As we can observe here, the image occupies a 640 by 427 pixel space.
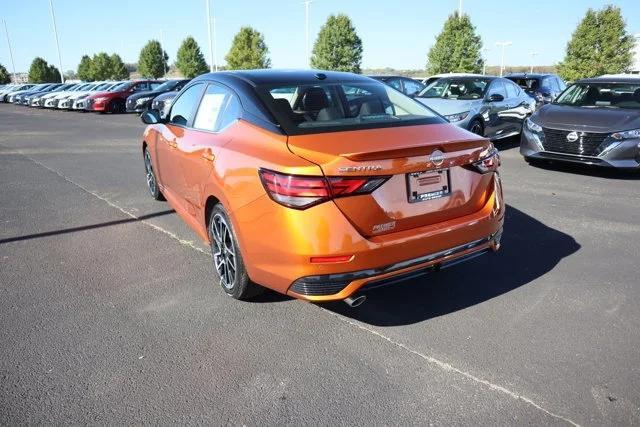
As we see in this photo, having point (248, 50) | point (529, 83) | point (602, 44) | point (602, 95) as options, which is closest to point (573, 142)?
point (602, 95)

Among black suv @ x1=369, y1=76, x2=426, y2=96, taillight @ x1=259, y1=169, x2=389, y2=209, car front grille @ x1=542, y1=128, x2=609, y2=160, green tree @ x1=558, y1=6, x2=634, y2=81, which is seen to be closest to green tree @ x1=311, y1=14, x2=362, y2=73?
green tree @ x1=558, y1=6, x2=634, y2=81

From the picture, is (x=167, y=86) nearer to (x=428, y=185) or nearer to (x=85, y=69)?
(x=428, y=185)

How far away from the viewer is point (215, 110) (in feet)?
12.4

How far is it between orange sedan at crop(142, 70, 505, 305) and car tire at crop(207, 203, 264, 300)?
1cm

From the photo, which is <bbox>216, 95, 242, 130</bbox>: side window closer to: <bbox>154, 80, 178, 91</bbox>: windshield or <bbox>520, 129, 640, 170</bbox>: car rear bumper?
<bbox>520, 129, 640, 170</bbox>: car rear bumper

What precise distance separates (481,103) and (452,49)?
79.5 ft

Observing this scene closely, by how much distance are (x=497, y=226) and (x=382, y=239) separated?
3.30 feet

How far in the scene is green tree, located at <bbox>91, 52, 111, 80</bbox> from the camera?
69.3 metres

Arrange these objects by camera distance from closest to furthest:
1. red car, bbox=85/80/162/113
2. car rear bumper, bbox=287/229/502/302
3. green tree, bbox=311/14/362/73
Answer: car rear bumper, bbox=287/229/502/302 < red car, bbox=85/80/162/113 < green tree, bbox=311/14/362/73

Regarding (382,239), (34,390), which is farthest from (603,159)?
(34,390)

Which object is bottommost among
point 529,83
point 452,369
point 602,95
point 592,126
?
point 452,369

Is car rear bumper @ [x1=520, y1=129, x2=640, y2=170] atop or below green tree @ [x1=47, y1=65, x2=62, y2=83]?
below

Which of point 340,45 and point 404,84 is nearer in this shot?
point 404,84

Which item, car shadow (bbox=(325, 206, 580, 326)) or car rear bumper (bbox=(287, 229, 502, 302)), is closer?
car rear bumper (bbox=(287, 229, 502, 302))
